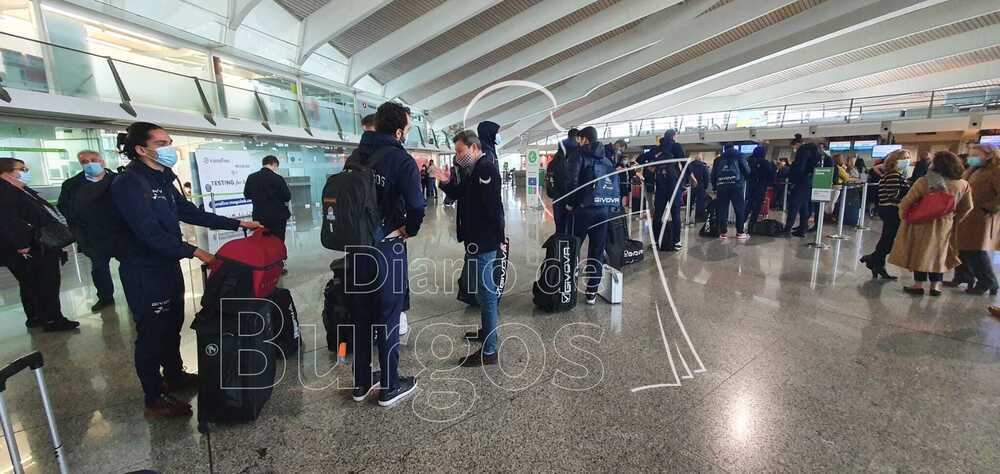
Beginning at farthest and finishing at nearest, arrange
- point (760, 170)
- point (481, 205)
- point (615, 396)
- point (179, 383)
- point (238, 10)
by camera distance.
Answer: point (238, 10), point (760, 170), point (481, 205), point (179, 383), point (615, 396)

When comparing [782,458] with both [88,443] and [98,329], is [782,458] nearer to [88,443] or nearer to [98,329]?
[88,443]

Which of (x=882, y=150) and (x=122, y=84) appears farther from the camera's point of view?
(x=882, y=150)

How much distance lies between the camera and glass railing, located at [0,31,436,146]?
19.9 feet

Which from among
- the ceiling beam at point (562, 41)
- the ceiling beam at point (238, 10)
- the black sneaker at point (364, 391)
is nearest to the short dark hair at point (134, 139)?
the black sneaker at point (364, 391)

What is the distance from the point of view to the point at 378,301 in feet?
7.52

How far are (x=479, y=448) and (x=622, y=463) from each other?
2.35 ft

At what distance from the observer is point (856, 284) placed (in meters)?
4.64

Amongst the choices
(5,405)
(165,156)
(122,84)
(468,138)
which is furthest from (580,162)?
(122,84)

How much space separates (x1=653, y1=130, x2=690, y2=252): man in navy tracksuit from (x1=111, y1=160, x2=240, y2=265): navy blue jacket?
5690 mm

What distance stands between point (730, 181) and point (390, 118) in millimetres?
6844

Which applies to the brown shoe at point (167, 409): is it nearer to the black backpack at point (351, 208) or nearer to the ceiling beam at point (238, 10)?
the black backpack at point (351, 208)

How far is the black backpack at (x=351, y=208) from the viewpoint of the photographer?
2.10 metres

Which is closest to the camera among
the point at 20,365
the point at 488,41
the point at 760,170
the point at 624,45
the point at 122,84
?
the point at 20,365

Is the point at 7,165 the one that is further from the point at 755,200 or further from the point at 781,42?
the point at 781,42
